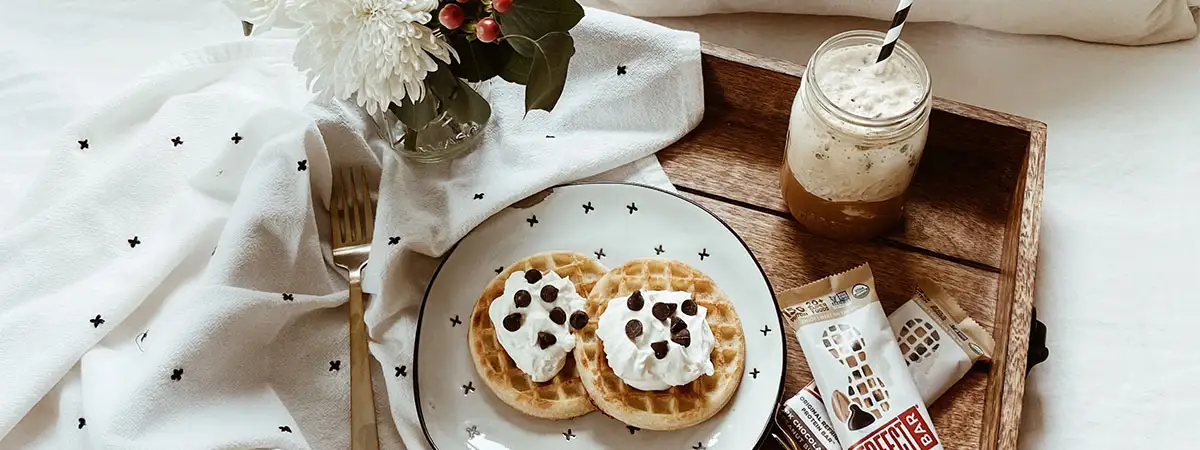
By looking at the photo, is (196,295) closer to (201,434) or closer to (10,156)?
(201,434)

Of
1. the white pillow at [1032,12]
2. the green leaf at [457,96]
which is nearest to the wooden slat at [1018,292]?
the white pillow at [1032,12]

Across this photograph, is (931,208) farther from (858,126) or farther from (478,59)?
(478,59)

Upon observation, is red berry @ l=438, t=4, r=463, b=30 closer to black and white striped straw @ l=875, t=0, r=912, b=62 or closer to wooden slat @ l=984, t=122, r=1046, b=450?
black and white striped straw @ l=875, t=0, r=912, b=62

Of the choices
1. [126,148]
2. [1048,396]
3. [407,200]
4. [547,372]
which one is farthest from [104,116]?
[1048,396]

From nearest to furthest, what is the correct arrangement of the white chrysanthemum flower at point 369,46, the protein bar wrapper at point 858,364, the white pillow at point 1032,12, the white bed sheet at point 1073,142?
the white chrysanthemum flower at point 369,46 < the protein bar wrapper at point 858,364 < the white bed sheet at point 1073,142 < the white pillow at point 1032,12

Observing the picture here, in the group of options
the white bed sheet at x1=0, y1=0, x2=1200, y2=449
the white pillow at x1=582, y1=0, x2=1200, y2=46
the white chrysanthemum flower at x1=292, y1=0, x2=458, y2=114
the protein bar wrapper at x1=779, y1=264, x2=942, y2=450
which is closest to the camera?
the white chrysanthemum flower at x1=292, y1=0, x2=458, y2=114

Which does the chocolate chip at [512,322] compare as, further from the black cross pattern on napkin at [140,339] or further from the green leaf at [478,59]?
the black cross pattern on napkin at [140,339]

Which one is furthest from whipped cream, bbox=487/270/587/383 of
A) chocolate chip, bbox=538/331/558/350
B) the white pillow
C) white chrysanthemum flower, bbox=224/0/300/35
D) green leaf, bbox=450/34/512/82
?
the white pillow
